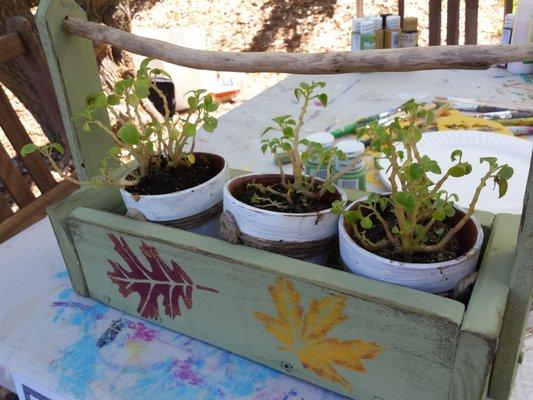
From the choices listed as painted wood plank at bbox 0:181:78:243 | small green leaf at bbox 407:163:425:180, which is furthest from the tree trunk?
small green leaf at bbox 407:163:425:180

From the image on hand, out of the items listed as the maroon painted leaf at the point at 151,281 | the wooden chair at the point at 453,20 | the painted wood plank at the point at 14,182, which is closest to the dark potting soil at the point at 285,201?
the maroon painted leaf at the point at 151,281

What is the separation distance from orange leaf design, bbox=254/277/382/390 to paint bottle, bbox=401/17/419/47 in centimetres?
129

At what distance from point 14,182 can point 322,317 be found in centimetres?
95

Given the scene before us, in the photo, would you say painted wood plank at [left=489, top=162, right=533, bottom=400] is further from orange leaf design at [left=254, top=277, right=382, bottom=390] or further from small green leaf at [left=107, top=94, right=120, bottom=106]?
small green leaf at [left=107, top=94, right=120, bottom=106]

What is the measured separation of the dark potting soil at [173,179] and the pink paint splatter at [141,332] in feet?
0.60

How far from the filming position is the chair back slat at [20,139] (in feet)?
4.09

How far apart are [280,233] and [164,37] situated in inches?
109

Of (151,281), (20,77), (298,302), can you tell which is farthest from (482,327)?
(20,77)

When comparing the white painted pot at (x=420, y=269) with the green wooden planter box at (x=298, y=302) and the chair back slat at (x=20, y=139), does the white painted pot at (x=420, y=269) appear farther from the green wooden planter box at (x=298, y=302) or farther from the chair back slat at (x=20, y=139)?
the chair back slat at (x=20, y=139)

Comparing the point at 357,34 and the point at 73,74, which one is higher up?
the point at 73,74

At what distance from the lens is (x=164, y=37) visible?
3.06 metres

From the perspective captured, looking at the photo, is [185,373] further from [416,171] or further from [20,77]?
[20,77]

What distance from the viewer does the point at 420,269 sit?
48 cm

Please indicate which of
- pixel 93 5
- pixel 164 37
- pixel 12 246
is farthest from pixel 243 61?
pixel 164 37
